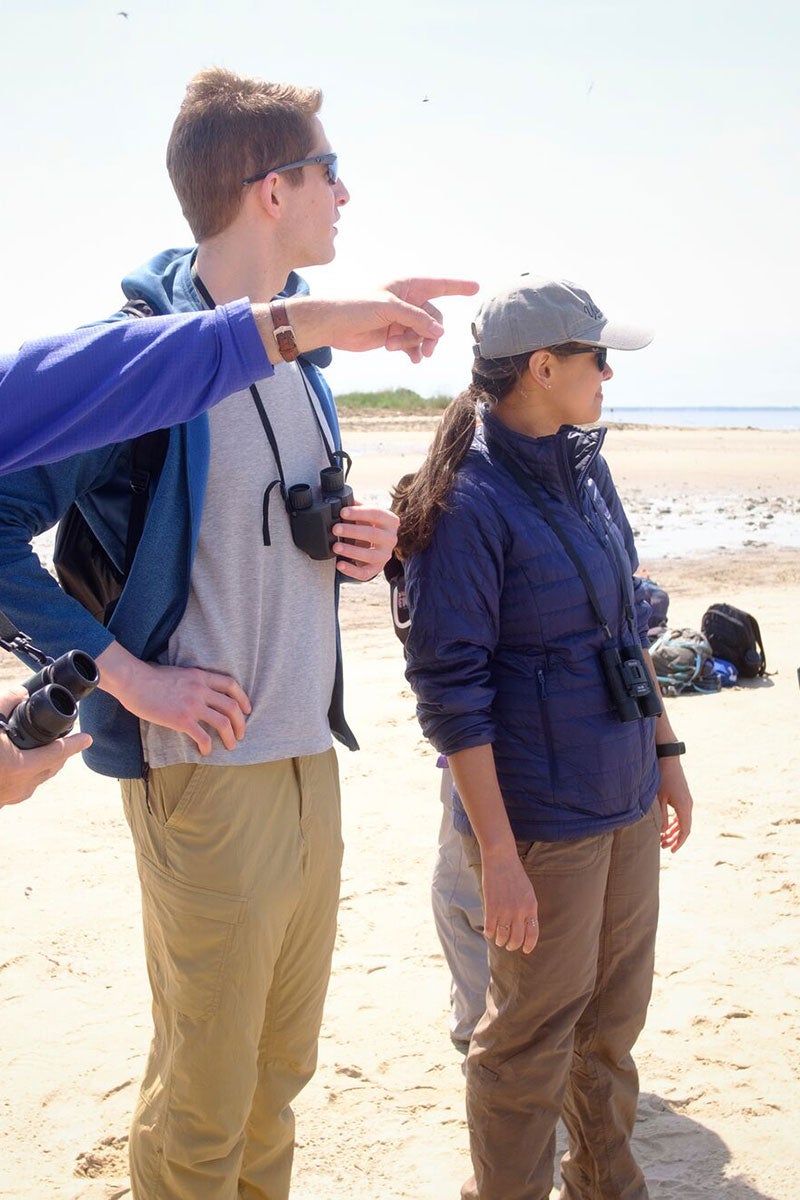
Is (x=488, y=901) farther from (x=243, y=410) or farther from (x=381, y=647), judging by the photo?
(x=381, y=647)

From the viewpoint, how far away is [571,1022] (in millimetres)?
2553

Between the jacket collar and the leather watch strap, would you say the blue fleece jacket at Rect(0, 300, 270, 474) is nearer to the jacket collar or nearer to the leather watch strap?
the leather watch strap

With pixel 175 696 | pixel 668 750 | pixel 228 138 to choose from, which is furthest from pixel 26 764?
pixel 668 750

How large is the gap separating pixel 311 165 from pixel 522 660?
1137mm

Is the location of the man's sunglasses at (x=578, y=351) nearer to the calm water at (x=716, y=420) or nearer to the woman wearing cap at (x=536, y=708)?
the woman wearing cap at (x=536, y=708)

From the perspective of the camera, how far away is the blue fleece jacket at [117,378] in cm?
163

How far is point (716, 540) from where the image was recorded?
15000mm

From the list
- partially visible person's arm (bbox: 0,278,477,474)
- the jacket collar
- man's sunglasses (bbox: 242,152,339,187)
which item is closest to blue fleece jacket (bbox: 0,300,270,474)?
partially visible person's arm (bbox: 0,278,477,474)

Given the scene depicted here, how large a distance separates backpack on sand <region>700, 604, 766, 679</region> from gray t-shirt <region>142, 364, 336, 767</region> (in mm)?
5866

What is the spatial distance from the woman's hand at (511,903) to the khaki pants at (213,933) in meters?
0.38

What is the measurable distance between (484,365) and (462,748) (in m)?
0.90

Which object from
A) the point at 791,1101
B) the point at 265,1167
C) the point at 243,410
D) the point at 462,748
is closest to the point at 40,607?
the point at 243,410

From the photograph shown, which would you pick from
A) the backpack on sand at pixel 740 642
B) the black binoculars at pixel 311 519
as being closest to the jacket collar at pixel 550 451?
the black binoculars at pixel 311 519

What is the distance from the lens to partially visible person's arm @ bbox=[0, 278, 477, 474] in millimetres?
1636
